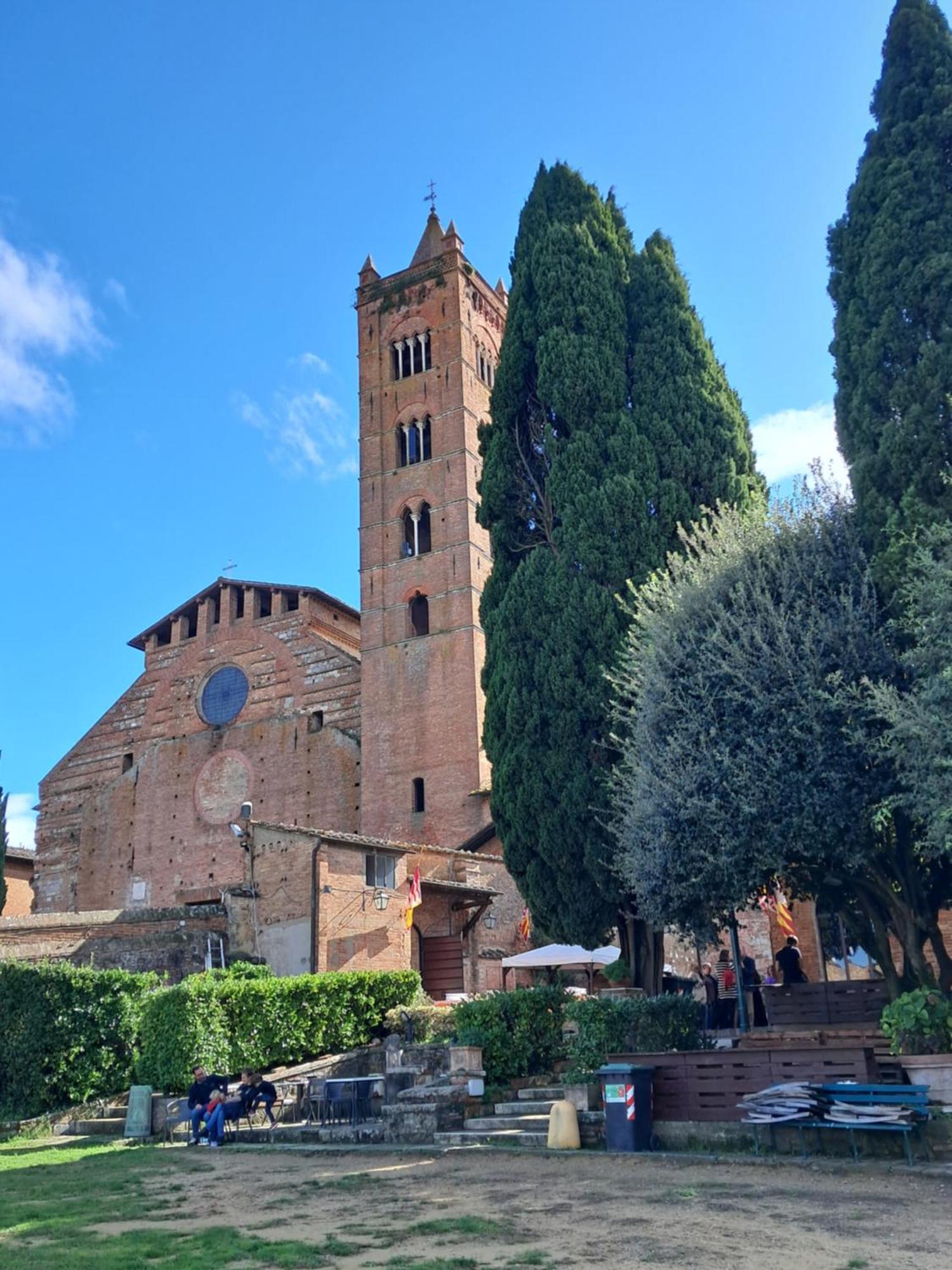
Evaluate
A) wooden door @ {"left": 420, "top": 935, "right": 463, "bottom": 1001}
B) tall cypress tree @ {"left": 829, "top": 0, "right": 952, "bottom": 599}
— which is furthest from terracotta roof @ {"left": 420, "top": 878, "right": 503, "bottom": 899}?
tall cypress tree @ {"left": 829, "top": 0, "right": 952, "bottom": 599}

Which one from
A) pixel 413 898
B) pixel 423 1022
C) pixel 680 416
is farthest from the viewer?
pixel 413 898

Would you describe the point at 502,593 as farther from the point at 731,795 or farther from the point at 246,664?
the point at 246,664

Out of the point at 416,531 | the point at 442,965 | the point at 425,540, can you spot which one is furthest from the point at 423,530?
the point at 442,965

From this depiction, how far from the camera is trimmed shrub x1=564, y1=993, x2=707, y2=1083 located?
13.3 m

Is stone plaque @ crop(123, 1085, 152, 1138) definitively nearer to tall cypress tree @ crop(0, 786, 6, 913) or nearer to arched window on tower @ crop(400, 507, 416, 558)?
tall cypress tree @ crop(0, 786, 6, 913)

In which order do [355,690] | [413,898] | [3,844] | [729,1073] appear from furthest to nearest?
[355,690], [3,844], [413,898], [729,1073]

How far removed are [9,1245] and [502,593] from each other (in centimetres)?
1223

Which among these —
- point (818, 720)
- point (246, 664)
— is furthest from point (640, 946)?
point (246, 664)

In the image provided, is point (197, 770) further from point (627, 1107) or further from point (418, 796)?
point (627, 1107)

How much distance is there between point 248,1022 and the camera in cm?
1742

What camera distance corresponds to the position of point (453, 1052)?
14.5 m

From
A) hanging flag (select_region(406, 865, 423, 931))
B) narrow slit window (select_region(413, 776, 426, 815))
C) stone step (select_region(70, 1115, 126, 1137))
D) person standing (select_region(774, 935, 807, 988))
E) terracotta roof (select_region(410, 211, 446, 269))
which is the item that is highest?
terracotta roof (select_region(410, 211, 446, 269))

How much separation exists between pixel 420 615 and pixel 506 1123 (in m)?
25.1

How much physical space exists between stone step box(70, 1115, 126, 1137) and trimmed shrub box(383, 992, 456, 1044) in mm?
4662
